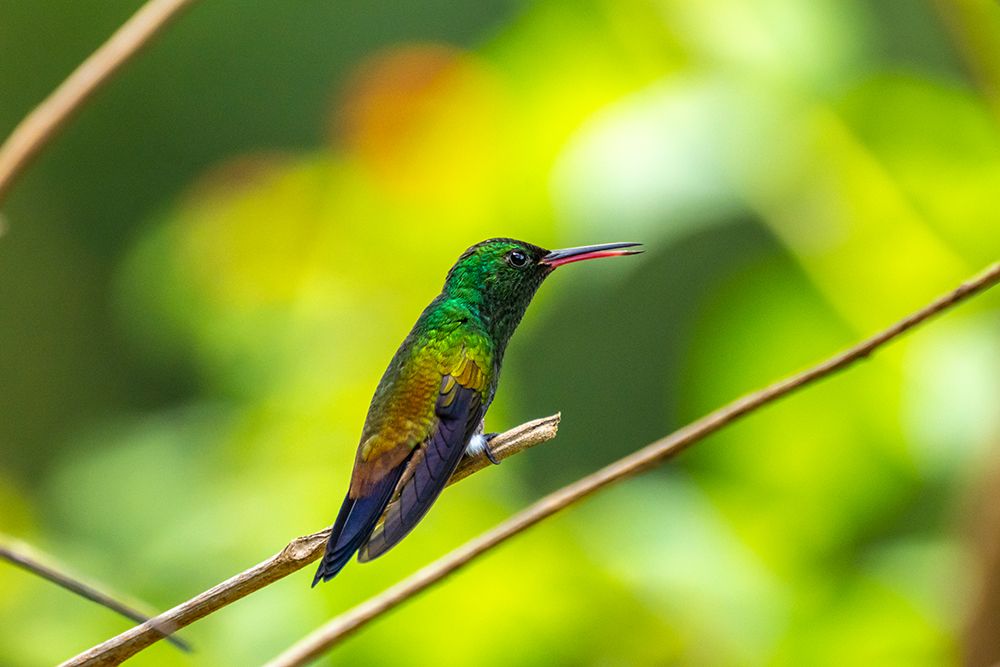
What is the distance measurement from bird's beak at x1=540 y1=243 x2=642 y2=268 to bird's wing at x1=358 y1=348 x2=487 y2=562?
86 mm

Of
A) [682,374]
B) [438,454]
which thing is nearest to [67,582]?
[438,454]

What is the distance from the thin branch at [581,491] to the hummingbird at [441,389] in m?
0.03

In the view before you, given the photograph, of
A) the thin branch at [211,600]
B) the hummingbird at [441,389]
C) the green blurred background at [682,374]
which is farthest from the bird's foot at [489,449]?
the green blurred background at [682,374]

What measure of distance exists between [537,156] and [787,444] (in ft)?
1.78

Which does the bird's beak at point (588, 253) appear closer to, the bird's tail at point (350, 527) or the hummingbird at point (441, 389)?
the hummingbird at point (441, 389)

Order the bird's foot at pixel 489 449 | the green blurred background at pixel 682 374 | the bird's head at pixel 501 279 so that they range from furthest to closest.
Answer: the green blurred background at pixel 682 374
the bird's head at pixel 501 279
the bird's foot at pixel 489 449

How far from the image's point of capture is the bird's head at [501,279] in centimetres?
80

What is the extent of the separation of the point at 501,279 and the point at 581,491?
0.80 feet

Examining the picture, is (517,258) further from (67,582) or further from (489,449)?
(67,582)

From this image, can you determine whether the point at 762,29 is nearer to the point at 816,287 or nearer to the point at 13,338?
the point at 816,287

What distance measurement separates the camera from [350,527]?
572mm

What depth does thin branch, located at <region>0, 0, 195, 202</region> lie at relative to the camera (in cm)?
59

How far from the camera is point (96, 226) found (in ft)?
13.4

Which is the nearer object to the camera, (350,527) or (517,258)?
(350,527)
